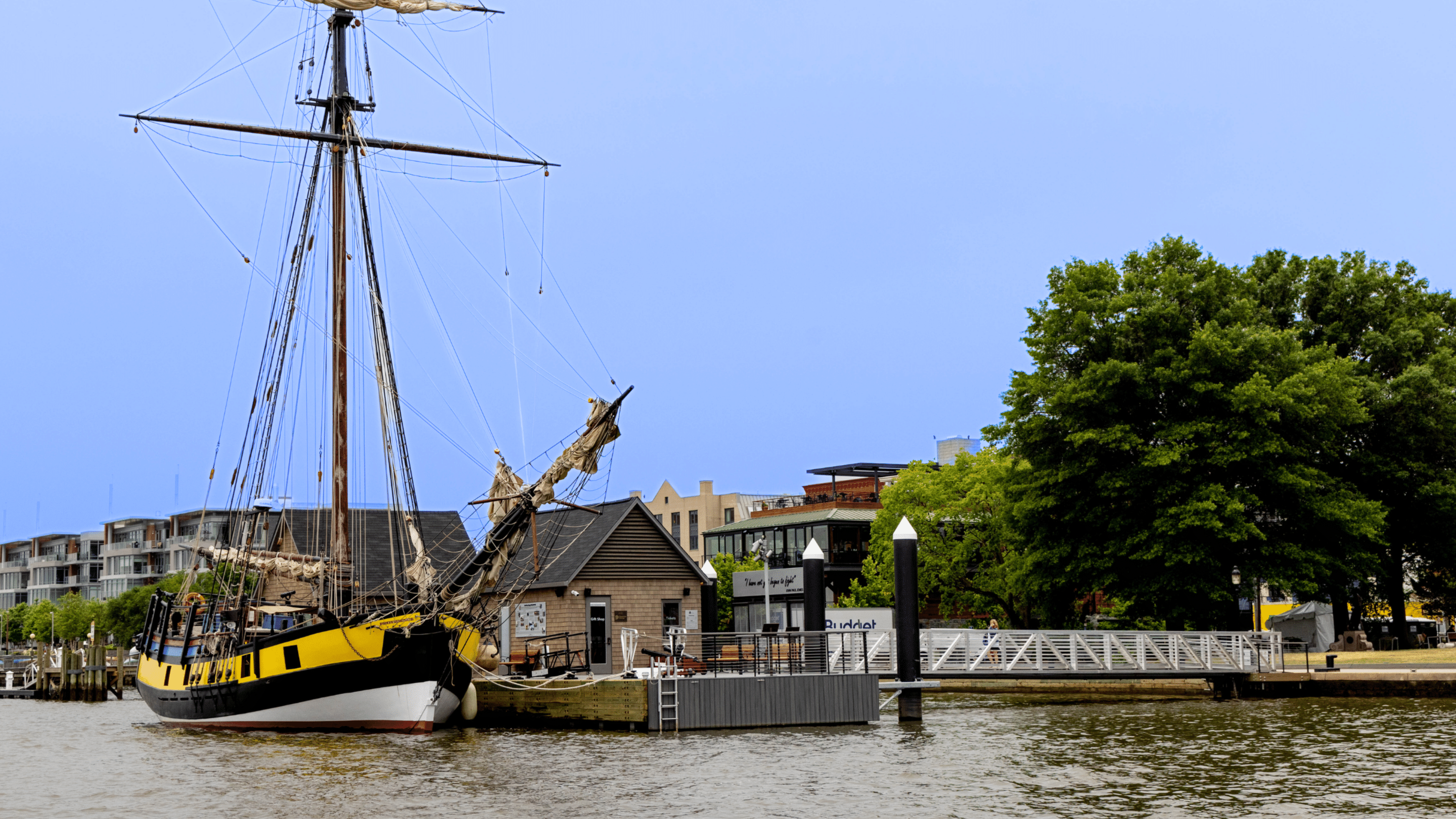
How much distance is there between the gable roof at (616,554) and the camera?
51625 millimetres

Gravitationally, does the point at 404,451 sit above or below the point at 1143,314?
below

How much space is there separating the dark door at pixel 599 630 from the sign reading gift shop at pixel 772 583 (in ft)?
89.5

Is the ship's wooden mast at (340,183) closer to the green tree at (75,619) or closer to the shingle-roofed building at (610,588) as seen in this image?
the shingle-roofed building at (610,588)

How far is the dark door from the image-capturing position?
51375 millimetres

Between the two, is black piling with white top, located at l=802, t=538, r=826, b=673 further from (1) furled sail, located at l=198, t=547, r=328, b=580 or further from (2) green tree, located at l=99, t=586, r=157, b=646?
(2) green tree, located at l=99, t=586, r=157, b=646

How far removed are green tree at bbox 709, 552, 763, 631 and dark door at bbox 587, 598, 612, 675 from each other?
35062 millimetres

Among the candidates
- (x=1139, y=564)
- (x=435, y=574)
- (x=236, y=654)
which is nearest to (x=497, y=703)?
(x=435, y=574)

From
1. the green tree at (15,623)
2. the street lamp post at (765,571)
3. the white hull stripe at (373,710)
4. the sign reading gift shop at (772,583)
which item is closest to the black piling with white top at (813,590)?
the street lamp post at (765,571)

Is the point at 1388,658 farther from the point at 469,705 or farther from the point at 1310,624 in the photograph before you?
the point at 469,705

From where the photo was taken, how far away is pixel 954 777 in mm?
22375

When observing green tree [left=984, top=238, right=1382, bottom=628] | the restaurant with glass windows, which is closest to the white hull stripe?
green tree [left=984, top=238, right=1382, bottom=628]

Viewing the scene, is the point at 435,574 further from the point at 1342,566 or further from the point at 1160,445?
the point at 1342,566

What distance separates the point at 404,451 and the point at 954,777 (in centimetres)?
2024

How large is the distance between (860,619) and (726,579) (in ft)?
124
